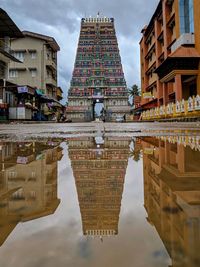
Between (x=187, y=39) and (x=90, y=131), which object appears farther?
(x=187, y=39)

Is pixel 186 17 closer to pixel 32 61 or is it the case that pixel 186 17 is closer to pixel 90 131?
pixel 90 131

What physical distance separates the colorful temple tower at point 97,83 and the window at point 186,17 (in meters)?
24.1

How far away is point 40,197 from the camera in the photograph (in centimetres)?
88

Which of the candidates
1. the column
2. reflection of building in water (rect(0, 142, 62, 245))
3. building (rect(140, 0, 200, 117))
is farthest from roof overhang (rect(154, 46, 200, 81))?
reflection of building in water (rect(0, 142, 62, 245))

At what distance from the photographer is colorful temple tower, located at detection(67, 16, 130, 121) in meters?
44.4

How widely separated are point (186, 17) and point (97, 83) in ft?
84.2

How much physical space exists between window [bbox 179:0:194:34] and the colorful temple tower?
79.2ft

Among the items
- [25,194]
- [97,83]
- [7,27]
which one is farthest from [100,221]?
[97,83]

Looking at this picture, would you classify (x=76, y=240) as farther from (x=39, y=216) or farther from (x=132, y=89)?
(x=132, y=89)

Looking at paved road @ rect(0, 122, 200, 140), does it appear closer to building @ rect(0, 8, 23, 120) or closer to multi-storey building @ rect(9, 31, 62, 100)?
building @ rect(0, 8, 23, 120)

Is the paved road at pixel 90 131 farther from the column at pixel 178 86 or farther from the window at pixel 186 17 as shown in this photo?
the window at pixel 186 17

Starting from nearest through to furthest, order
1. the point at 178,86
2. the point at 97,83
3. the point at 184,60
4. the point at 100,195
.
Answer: the point at 100,195
the point at 184,60
the point at 178,86
the point at 97,83

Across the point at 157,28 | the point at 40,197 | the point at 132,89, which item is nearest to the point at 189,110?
the point at 40,197

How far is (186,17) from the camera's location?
65.2ft
